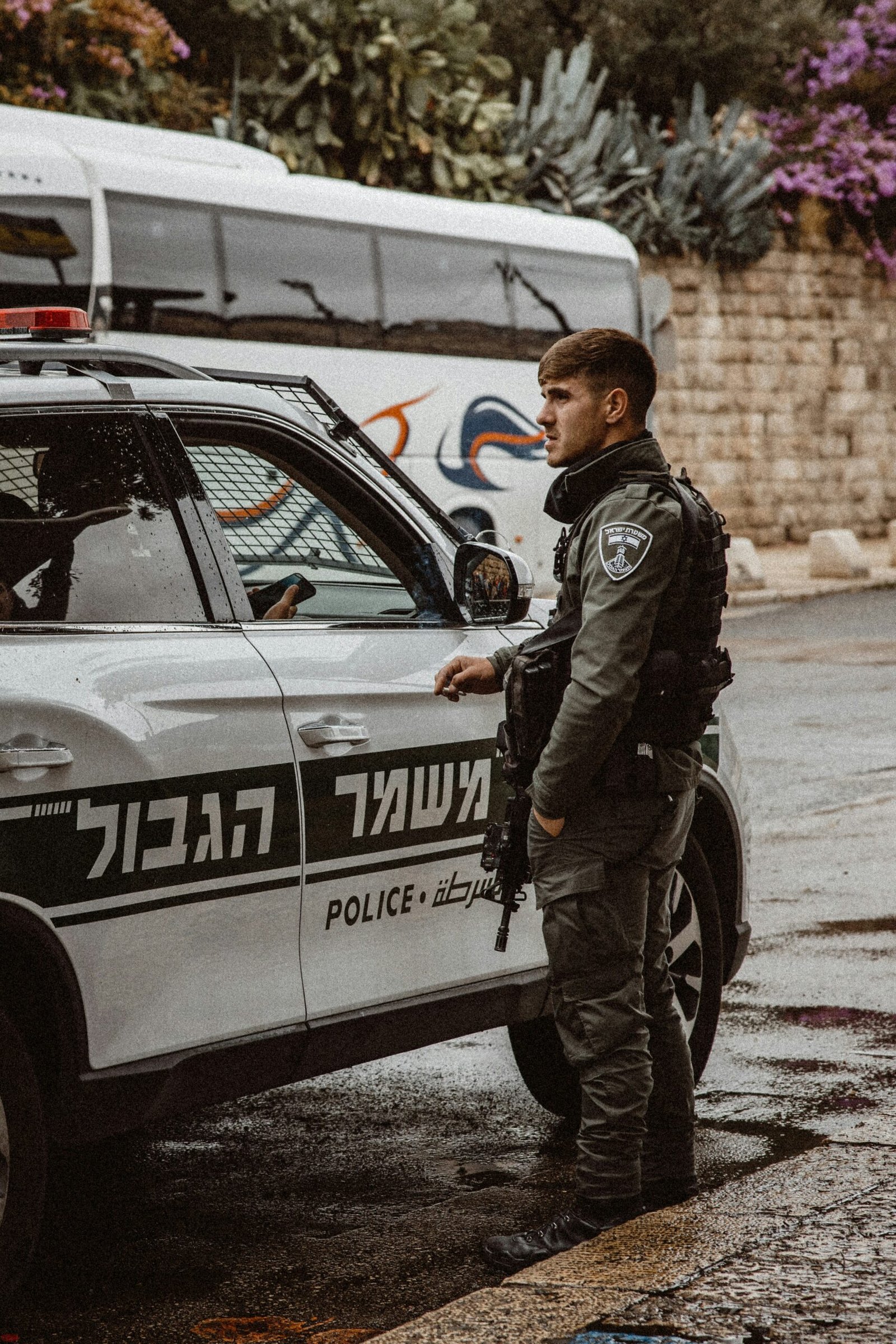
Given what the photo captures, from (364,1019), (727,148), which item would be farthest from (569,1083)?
(727,148)

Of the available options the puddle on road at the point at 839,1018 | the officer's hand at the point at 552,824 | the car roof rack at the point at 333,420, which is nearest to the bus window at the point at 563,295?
the puddle on road at the point at 839,1018

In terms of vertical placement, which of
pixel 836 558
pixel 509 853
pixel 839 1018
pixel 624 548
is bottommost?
pixel 839 1018

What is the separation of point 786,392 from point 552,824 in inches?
983

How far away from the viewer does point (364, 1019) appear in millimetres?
3807

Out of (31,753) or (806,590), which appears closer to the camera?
(31,753)

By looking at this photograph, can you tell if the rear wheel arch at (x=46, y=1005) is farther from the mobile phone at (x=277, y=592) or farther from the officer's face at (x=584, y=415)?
the officer's face at (x=584, y=415)

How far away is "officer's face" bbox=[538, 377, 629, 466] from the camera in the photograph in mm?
3568

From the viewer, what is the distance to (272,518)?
4.20 meters

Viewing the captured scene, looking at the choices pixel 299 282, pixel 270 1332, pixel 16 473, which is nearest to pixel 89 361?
pixel 16 473

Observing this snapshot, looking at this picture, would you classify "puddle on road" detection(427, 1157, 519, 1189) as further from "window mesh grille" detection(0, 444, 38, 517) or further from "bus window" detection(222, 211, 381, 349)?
"bus window" detection(222, 211, 381, 349)

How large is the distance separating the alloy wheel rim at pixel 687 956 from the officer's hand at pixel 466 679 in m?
0.89

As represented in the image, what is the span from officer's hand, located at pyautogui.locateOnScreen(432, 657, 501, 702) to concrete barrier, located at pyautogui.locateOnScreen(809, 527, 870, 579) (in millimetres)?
19248

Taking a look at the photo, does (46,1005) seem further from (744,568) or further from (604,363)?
(744,568)

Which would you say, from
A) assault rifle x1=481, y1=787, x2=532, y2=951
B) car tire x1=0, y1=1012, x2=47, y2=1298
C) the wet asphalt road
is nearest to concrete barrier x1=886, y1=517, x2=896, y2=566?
the wet asphalt road
